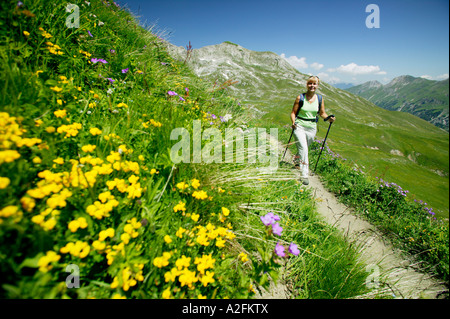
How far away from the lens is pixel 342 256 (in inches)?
98.1

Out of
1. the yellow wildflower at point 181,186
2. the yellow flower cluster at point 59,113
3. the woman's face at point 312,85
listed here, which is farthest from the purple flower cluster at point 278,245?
the woman's face at point 312,85

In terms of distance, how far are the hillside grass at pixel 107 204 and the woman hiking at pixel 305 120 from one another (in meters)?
2.54

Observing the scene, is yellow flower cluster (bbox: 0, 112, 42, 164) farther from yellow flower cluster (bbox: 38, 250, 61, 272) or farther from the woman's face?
the woman's face

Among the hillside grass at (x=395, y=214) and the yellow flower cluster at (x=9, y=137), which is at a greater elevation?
the yellow flower cluster at (x=9, y=137)

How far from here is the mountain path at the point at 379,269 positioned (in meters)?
2.30

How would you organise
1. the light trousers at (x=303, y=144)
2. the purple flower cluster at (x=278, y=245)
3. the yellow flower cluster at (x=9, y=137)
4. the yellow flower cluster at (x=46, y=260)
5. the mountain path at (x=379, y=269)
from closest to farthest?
1. the yellow flower cluster at (x=46, y=260)
2. the yellow flower cluster at (x=9, y=137)
3. the purple flower cluster at (x=278, y=245)
4. the mountain path at (x=379, y=269)
5. the light trousers at (x=303, y=144)

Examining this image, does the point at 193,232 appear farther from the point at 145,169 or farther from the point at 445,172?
the point at 445,172

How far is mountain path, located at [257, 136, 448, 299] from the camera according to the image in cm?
230

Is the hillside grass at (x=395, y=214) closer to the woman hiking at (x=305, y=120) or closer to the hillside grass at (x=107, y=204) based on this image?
the woman hiking at (x=305, y=120)

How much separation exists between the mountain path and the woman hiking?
2.63ft

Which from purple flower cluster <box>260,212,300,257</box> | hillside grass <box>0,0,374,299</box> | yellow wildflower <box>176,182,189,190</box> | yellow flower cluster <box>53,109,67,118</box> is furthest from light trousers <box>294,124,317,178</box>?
yellow flower cluster <box>53,109,67,118</box>

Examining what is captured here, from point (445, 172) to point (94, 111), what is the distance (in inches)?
5176

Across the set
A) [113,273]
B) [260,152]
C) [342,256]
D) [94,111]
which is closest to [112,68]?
[94,111]

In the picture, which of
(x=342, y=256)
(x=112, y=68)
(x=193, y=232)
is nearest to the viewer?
(x=193, y=232)
